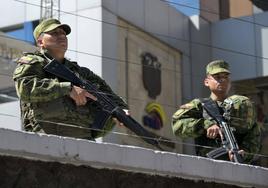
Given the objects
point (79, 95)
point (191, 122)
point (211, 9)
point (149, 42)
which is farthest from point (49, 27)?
point (211, 9)

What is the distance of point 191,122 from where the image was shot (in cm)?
479

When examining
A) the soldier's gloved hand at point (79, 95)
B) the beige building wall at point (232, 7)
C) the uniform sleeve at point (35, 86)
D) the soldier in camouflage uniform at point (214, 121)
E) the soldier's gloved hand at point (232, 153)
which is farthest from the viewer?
the beige building wall at point (232, 7)

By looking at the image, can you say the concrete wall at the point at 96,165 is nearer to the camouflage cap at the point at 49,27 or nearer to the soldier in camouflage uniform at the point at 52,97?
the soldier in camouflage uniform at the point at 52,97

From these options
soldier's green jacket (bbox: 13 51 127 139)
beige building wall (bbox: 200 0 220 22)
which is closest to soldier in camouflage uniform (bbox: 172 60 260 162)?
soldier's green jacket (bbox: 13 51 127 139)

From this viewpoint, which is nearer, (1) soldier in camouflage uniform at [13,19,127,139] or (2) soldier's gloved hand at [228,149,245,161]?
(1) soldier in camouflage uniform at [13,19,127,139]

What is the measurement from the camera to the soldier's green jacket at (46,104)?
3.79 m

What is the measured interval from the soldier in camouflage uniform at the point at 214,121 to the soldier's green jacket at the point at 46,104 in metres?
0.87

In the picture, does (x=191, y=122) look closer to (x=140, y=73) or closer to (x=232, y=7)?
(x=140, y=73)

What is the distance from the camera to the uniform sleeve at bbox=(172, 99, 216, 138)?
4.77 m

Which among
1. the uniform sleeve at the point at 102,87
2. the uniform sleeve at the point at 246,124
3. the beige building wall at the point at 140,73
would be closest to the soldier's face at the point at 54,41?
the uniform sleeve at the point at 102,87

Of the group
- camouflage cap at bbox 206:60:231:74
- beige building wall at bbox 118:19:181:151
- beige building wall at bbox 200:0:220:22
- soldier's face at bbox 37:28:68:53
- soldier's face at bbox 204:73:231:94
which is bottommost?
soldier's face at bbox 204:73:231:94

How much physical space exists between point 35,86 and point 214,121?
1.45 meters

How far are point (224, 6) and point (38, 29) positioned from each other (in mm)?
18016

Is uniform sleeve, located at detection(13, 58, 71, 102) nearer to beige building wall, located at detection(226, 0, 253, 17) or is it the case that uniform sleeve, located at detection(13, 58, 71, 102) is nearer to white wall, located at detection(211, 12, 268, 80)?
white wall, located at detection(211, 12, 268, 80)
